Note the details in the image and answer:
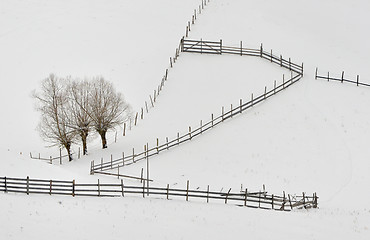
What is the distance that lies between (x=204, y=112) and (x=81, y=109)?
10.7 meters

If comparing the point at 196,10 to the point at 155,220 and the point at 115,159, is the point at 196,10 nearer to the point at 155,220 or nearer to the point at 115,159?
the point at 115,159

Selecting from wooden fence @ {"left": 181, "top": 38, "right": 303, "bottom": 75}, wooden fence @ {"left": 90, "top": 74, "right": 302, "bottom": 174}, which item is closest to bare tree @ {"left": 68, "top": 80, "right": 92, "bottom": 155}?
wooden fence @ {"left": 90, "top": 74, "right": 302, "bottom": 174}

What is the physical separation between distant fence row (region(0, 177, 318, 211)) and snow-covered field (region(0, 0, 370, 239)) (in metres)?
0.87

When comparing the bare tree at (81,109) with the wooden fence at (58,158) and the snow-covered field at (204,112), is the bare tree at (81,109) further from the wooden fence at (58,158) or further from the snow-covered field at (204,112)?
the snow-covered field at (204,112)

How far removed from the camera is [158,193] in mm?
42375

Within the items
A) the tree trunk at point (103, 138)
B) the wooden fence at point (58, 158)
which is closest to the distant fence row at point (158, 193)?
the tree trunk at point (103, 138)

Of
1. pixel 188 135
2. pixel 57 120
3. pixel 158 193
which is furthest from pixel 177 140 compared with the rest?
pixel 158 193

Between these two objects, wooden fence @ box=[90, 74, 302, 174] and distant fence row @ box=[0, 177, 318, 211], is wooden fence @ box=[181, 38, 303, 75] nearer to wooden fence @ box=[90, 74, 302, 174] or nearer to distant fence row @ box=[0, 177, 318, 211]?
wooden fence @ box=[90, 74, 302, 174]

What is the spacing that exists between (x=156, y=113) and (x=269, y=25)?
67.6 feet

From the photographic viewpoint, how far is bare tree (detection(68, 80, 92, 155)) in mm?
56250

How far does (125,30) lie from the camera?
76.1 meters

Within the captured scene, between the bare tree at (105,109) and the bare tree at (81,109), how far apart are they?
17.0 inches

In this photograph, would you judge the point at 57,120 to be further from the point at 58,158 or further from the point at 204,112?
the point at 204,112

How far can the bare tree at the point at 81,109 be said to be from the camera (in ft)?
185
